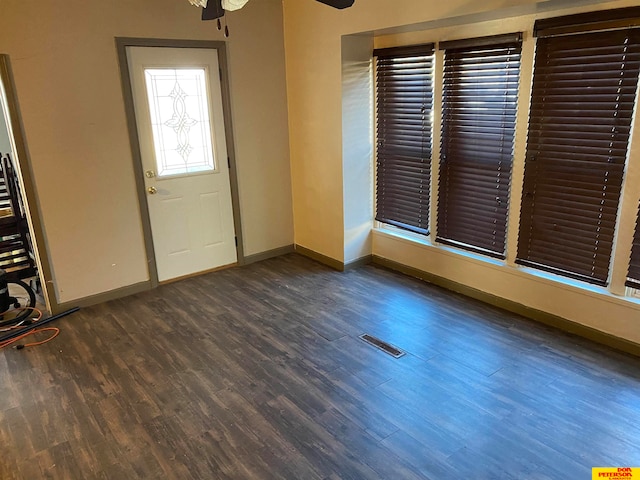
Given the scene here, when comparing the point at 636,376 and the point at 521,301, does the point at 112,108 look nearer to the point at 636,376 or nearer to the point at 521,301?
the point at 521,301

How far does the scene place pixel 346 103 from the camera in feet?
14.3

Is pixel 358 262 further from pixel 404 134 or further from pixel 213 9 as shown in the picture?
pixel 213 9

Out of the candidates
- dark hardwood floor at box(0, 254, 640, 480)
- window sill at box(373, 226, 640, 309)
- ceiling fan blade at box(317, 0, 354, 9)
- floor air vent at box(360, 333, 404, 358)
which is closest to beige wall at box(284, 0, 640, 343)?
window sill at box(373, 226, 640, 309)

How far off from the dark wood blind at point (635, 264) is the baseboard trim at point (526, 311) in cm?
40

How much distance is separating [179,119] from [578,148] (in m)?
3.27

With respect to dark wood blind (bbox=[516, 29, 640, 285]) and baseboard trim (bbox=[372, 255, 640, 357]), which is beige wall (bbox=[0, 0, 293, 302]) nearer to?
baseboard trim (bbox=[372, 255, 640, 357])

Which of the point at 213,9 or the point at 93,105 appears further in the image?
the point at 93,105

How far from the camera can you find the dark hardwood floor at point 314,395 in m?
2.33

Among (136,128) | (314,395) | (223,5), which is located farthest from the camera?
(136,128)

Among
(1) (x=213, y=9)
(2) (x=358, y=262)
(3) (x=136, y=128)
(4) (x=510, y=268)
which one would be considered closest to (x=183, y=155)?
(3) (x=136, y=128)

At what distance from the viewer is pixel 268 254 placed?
17.1 ft

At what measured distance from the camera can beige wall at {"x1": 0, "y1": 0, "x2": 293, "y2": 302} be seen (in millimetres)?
3586

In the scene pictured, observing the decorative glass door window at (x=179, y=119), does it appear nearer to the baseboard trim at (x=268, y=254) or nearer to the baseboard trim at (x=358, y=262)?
the baseboard trim at (x=268, y=254)

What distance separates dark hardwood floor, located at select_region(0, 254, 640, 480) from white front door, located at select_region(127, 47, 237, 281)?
75 centimetres
